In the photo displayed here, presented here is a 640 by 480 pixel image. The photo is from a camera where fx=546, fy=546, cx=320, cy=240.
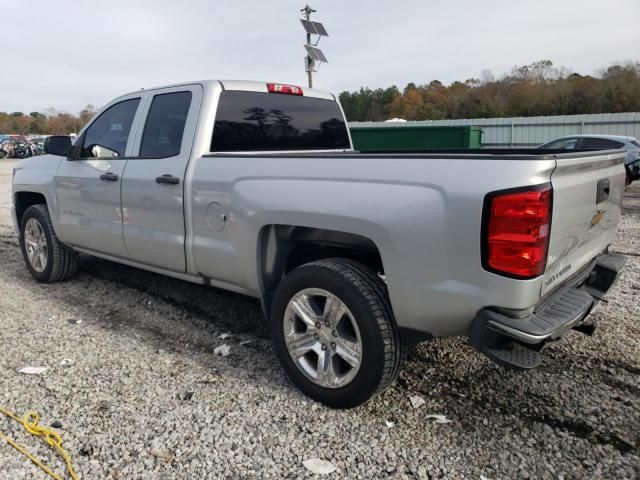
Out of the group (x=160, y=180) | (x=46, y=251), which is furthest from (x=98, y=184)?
(x=46, y=251)

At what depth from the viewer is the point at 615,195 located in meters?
3.42

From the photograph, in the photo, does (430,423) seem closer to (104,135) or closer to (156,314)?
(156,314)

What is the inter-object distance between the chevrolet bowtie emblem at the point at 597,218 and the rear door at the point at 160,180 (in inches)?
103

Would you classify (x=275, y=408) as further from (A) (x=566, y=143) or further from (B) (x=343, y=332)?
(A) (x=566, y=143)

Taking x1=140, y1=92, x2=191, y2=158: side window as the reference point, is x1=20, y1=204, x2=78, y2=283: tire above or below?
below

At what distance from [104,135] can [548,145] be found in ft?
37.5

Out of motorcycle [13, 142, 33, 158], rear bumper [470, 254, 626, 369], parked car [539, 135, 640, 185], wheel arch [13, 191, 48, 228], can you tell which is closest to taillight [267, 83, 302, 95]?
rear bumper [470, 254, 626, 369]

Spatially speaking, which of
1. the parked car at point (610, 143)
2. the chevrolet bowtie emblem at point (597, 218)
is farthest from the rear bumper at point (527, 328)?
the parked car at point (610, 143)

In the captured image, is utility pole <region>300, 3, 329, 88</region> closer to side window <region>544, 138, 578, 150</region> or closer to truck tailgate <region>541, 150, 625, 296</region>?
side window <region>544, 138, 578, 150</region>

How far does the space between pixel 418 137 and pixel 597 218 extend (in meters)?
11.7

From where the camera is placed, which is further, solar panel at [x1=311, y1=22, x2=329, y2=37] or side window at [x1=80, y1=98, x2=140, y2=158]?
solar panel at [x1=311, y1=22, x2=329, y2=37]

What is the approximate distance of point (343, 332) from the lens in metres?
3.04

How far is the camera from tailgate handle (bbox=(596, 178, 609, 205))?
3.03 m

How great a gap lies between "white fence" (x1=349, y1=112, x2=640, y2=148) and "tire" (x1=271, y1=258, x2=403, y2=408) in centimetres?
1988
